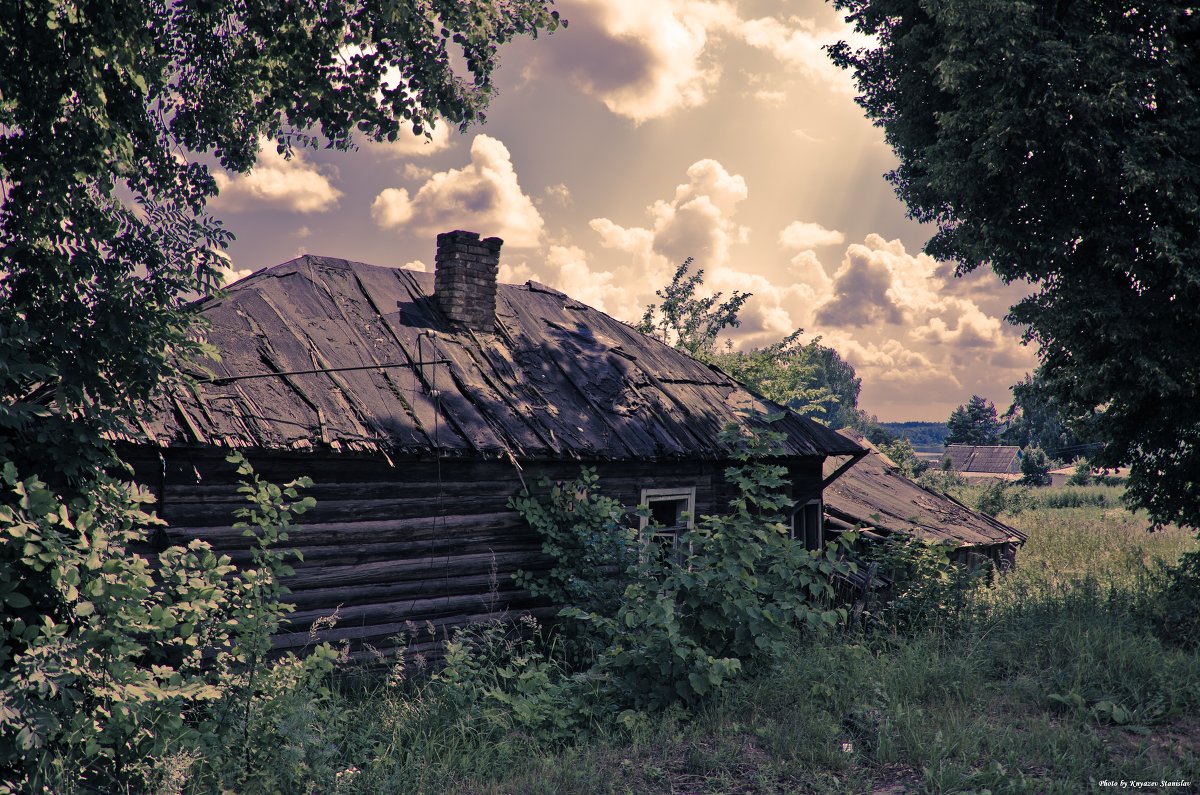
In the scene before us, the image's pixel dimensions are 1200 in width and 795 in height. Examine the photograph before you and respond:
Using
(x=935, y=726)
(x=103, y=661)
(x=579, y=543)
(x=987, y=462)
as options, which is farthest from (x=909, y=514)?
(x=987, y=462)

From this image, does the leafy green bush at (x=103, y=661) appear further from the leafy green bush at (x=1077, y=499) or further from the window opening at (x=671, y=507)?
the leafy green bush at (x=1077, y=499)

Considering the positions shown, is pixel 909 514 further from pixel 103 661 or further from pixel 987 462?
pixel 987 462

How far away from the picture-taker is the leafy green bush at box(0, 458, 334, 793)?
4895mm

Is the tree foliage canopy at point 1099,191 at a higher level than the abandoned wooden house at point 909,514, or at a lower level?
higher

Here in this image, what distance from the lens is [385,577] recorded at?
9.15m

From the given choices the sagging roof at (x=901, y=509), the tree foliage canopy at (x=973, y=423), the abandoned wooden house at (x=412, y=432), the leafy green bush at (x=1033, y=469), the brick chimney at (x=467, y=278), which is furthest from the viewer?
the tree foliage canopy at (x=973, y=423)

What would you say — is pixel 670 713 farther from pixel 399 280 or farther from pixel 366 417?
pixel 399 280

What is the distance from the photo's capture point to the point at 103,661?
501 centimetres

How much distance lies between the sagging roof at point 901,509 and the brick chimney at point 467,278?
9.23 m

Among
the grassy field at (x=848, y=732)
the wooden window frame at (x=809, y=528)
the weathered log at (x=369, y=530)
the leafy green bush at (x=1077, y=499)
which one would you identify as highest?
the weathered log at (x=369, y=530)

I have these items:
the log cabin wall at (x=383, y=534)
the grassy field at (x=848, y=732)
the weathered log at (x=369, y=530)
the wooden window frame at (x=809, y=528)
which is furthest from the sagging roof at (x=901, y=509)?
the weathered log at (x=369, y=530)

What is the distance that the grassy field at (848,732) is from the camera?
5230mm

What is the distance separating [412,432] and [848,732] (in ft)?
18.7

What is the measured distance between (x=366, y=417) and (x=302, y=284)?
3430mm
